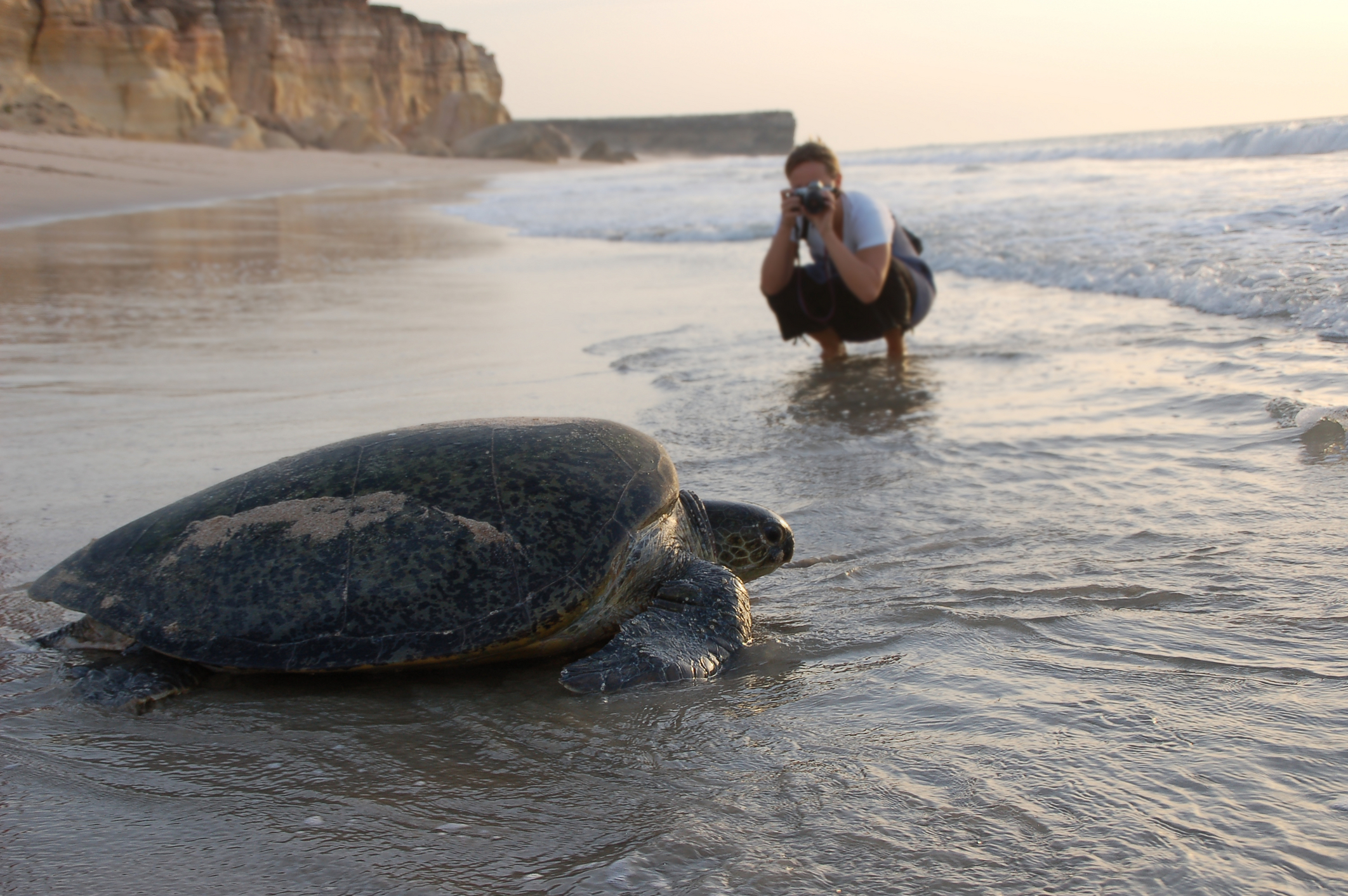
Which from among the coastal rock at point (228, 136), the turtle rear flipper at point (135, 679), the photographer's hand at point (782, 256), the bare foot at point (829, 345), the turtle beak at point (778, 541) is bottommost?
the turtle rear flipper at point (135, 679)

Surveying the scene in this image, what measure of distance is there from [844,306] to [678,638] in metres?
3.54

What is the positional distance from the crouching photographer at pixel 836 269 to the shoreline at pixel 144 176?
10.0 meters

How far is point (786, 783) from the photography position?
63.6 inches

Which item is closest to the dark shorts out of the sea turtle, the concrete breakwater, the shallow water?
the shallow water

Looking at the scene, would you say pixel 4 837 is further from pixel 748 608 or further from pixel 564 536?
pixel 748 608

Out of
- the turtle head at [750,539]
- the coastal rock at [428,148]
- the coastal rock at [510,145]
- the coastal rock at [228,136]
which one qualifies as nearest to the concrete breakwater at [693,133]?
the coastal rock at [510,145]

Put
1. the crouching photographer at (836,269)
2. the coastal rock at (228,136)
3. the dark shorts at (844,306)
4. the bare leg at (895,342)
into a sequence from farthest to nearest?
the coastal rock at (228,136) < the bare leg at (895,342) < the dark shorts at (844,306) < the crouching photographer at (836,269)

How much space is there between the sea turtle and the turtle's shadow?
1921 mm

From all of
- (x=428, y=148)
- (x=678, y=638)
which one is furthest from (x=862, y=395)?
(x=428, y=148)


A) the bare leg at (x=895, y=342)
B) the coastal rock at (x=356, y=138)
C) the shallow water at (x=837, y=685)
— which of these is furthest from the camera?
the coastal rock at (x=356, y=138)

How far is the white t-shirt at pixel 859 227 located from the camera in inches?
198

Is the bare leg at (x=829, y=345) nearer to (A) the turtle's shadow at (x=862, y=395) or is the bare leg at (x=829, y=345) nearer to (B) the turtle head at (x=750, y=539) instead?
(A) the turtle's shadow at (x=862, y=395)

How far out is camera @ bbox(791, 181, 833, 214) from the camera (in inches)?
188

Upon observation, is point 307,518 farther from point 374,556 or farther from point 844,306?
point 844,306
